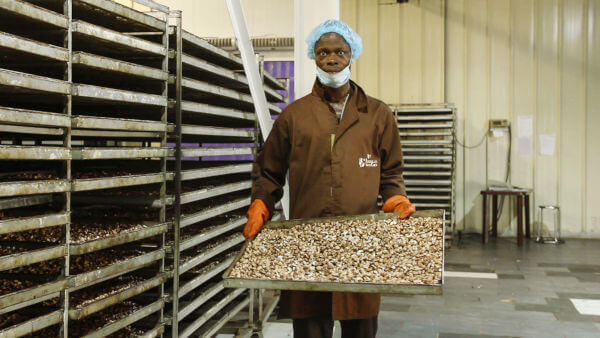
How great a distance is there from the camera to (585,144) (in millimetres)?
7734

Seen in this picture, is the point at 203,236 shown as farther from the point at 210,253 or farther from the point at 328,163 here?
the point at 328,163

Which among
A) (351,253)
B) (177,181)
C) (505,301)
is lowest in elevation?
(505,301)

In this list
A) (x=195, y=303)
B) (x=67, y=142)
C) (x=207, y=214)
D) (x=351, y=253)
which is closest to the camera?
(x=67, y=142)

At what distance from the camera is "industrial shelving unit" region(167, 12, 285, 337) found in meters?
2.34

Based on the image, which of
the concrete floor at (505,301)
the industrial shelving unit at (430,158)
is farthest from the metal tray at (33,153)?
the industrial shelving unit at (430,158)

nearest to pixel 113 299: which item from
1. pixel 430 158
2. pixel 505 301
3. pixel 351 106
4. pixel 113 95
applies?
pixel 113 95

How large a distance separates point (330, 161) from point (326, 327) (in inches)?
27.1

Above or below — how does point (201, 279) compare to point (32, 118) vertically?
below

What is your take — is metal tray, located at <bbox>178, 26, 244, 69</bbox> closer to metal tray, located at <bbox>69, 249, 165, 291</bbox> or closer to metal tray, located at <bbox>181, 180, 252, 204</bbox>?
metal tray, located at <bbox>181, 180, 252, 204</bbox>

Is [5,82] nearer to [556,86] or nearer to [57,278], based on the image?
[57,278]

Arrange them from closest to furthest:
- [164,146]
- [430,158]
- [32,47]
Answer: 1. [32,47]
2. [164,146]
3. [430,158]

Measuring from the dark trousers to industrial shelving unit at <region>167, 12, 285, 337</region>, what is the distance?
546 mm

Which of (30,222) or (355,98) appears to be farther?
(355,98)

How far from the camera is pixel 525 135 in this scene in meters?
7.86
